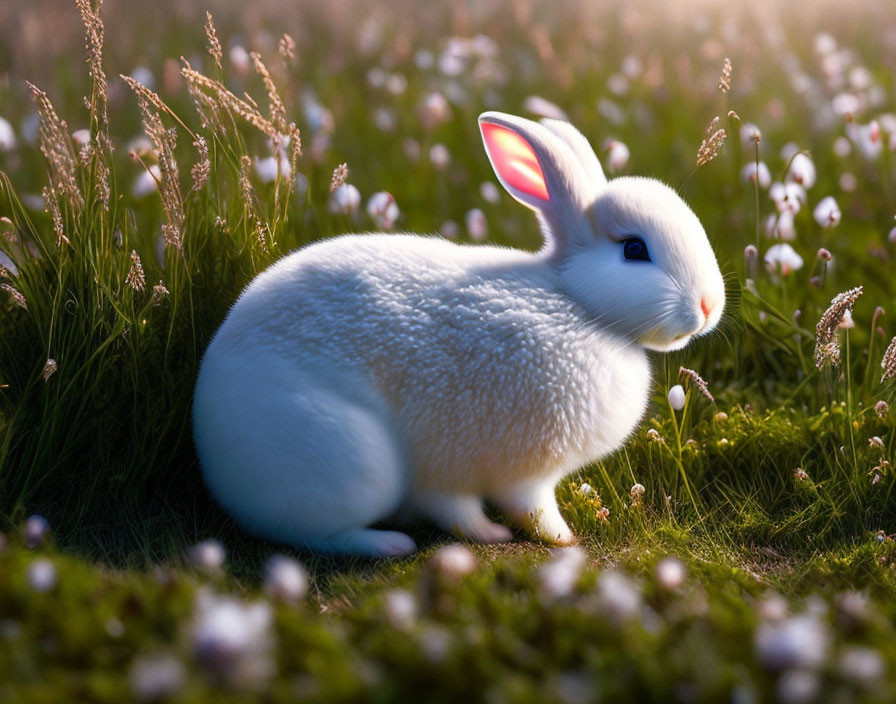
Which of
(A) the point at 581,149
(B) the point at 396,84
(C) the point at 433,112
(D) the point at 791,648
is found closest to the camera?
(D) the point at 791,648

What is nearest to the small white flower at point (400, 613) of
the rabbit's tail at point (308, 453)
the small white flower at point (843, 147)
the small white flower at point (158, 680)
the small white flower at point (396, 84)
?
the small white flower at point (158, 680)

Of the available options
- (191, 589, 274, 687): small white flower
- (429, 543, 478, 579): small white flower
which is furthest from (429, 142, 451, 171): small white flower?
(191, 589, 274, 687): small white flower

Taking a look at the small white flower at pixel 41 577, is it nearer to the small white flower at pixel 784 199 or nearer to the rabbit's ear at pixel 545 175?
the rabbit's ear at pixel 545 175

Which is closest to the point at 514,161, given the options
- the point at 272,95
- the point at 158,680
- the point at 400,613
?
the point at 272,95

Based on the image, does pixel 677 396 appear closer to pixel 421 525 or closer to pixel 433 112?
pixel 421 525

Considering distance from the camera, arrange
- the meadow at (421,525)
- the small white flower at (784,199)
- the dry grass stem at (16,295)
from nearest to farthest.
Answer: the meadow at (421,525)
the dry grass stem at (16,295)
the small white flower at (784,199)

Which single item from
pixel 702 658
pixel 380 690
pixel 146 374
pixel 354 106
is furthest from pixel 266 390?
pixel 354 106

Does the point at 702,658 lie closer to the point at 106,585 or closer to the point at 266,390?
the point at 106,585
